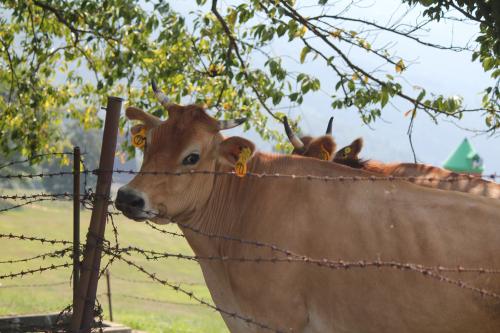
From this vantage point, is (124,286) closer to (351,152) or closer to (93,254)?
(351,152)

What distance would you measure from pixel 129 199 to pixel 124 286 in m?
28.7

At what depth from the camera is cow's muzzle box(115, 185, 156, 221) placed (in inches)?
215

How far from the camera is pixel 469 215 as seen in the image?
5.27 metres

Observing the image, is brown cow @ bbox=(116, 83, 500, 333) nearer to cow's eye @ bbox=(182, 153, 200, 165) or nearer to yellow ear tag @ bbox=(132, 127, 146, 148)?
cow's eye @ bbox=(182, 153, 200, 165)

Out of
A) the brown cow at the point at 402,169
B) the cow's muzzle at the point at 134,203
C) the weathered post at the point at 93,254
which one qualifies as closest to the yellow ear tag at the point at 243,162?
the cow's muzzle at the point at 134,203

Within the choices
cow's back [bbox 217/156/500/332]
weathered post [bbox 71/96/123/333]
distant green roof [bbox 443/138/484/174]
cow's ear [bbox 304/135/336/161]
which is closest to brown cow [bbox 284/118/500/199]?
cow's ear [bbox 304/135/336/161]

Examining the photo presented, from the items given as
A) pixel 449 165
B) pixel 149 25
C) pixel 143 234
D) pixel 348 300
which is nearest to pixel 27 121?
pixel 149 25

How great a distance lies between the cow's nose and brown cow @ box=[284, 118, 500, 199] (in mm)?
1866

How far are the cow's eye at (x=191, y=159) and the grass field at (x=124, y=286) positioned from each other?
3.31 ft

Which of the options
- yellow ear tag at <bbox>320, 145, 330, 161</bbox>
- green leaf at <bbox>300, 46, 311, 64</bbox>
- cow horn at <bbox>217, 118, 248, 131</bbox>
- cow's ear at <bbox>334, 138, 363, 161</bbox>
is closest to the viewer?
cow horn at <bbox>217, 118, 248, 131</bbox>

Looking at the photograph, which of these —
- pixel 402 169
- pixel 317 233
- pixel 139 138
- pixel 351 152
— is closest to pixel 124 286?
pixel 351 152

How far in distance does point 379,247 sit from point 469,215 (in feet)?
2.07

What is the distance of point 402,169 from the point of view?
682cm

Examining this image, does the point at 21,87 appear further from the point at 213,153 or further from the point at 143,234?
the point at 143,234
